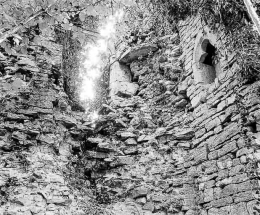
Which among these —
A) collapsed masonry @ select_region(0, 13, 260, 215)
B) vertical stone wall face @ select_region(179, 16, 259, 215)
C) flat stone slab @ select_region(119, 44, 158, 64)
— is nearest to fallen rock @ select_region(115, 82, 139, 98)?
collapsed masonry @ select_region(0, 13, 260, 215)

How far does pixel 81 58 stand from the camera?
23.2 feet

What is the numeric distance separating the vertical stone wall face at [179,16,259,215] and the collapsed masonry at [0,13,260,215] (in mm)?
14

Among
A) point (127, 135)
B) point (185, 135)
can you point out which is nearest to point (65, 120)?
point (127, 135)

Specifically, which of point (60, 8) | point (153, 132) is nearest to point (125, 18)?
point (153, 132)

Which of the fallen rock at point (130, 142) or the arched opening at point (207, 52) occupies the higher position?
the arched opening at point (207, 52)

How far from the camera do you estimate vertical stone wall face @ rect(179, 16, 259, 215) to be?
355 cm

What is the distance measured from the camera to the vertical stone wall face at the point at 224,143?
11.6ft

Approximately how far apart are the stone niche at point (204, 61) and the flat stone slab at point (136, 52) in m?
1.49

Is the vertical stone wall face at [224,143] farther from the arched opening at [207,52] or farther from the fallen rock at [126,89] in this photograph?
the fallen rock at [126,89]

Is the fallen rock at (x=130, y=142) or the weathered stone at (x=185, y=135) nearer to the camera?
the weathered stone at (x=185, y=135)

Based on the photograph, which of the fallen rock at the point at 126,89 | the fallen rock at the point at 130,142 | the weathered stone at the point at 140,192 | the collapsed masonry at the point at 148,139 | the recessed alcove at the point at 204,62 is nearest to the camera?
the collapsed masonry at the point at 148,139

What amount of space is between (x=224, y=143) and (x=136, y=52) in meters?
3.44

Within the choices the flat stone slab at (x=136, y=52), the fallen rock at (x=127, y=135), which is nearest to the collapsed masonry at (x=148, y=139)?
the fallen rock at (x=127, y=135)

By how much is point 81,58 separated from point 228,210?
4.99 meters
